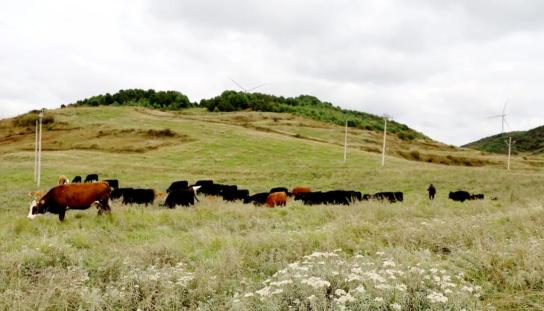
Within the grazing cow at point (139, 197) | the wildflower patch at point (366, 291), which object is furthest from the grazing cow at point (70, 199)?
the wildflower patch at point (366, 291)

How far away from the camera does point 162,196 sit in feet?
74.2

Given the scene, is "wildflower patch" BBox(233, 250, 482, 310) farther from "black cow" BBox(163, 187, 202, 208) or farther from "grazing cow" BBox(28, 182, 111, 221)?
"black cow" BBox(163, 187, 202, 208)

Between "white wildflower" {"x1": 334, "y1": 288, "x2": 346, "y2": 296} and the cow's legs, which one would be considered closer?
"white wildflower" {"x1": 334, "y1": 288, "x2": 346, "y2": 296}

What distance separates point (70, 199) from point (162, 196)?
8.55 metres

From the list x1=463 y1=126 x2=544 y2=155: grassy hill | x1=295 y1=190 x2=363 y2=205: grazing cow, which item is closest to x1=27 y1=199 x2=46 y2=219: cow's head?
x1=295 y1=190 x2=363 y2=205: grazing cow

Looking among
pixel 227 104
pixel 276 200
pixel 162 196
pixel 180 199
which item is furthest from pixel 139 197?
pixel 227 104

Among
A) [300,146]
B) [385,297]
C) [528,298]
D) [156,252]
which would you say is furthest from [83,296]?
[300,146]

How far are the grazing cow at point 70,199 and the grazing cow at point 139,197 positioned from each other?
5395 millimetres

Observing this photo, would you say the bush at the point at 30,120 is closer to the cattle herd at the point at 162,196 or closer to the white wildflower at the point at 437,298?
the cattle herd at the point at 162,196

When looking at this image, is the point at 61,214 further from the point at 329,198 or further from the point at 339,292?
the point at 329,198

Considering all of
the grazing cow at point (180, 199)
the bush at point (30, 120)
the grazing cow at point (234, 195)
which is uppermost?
the bush at point (30, 120)

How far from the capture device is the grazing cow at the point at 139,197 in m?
20.4

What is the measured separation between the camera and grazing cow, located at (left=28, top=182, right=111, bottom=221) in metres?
14.1

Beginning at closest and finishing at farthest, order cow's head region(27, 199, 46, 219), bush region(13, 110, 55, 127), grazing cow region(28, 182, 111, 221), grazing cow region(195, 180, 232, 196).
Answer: grazing cow region(28, 182, 111, 221) → cow's head region(27, 199, 46, 219) → grazing cow region(195, 180, 232, 196) → bush region(13, 110, 55, 127)
